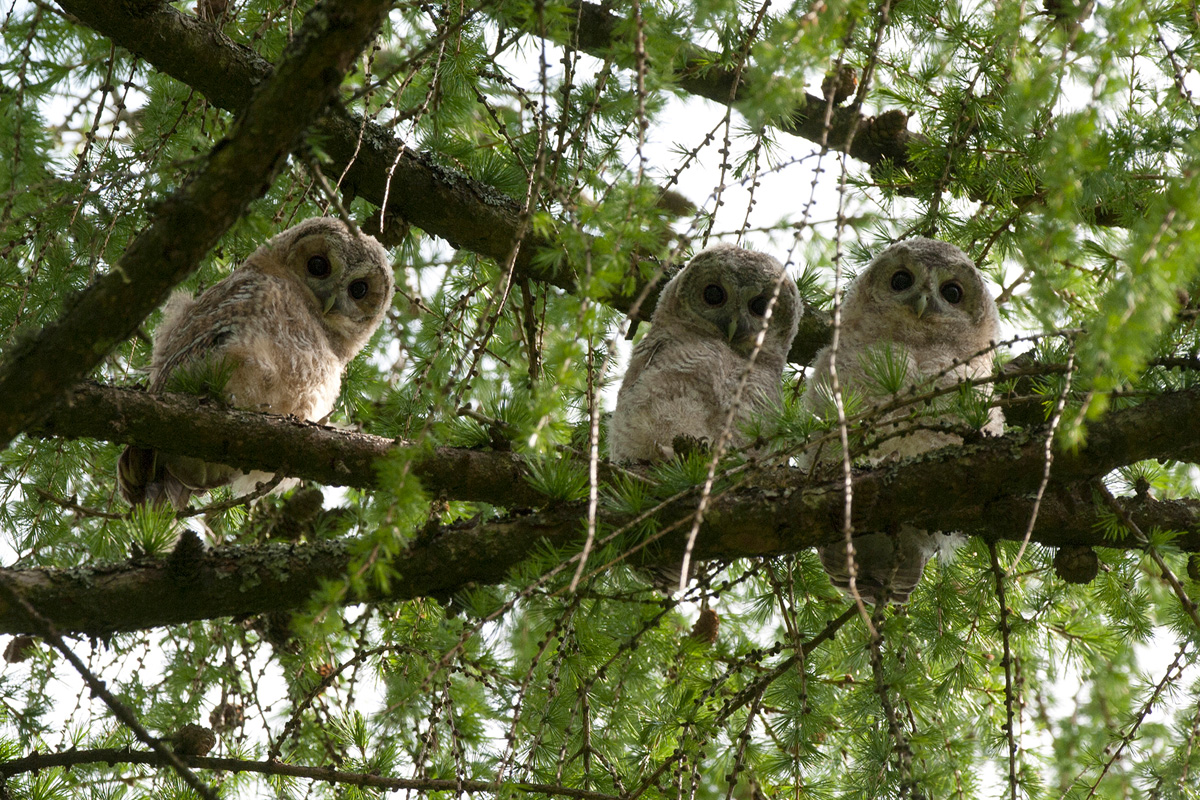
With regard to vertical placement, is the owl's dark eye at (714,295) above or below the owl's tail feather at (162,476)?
above

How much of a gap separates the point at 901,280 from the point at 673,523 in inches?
59.9

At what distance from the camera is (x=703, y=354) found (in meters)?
3.35

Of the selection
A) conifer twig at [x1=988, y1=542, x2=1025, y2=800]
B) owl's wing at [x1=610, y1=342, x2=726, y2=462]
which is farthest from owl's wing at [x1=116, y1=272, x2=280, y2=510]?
conifer twig at [x1=988, y1=542, x2=1025, y2=800]

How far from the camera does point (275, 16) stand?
3.42 m

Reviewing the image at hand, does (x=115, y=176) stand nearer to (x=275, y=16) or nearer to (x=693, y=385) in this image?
(x=275, y=16)

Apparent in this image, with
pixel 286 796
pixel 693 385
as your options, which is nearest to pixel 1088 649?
pixel 693 385

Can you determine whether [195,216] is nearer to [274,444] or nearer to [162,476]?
[274,444]

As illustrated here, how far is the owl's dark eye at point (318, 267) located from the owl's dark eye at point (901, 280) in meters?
1.94

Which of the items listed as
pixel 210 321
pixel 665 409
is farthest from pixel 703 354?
pixel 210 321

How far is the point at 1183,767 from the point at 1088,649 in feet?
3.31

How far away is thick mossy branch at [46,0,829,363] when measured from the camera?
298cm

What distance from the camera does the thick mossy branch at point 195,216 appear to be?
160cm

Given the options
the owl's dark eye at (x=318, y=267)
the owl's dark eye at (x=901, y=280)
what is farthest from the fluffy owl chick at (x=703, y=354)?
the owl's dark eye at (x=318, y=267)

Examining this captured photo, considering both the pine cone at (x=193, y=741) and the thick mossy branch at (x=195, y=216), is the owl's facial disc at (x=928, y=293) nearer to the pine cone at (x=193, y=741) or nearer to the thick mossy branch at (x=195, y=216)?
the thick mossy branch at (x=195, y=216)
